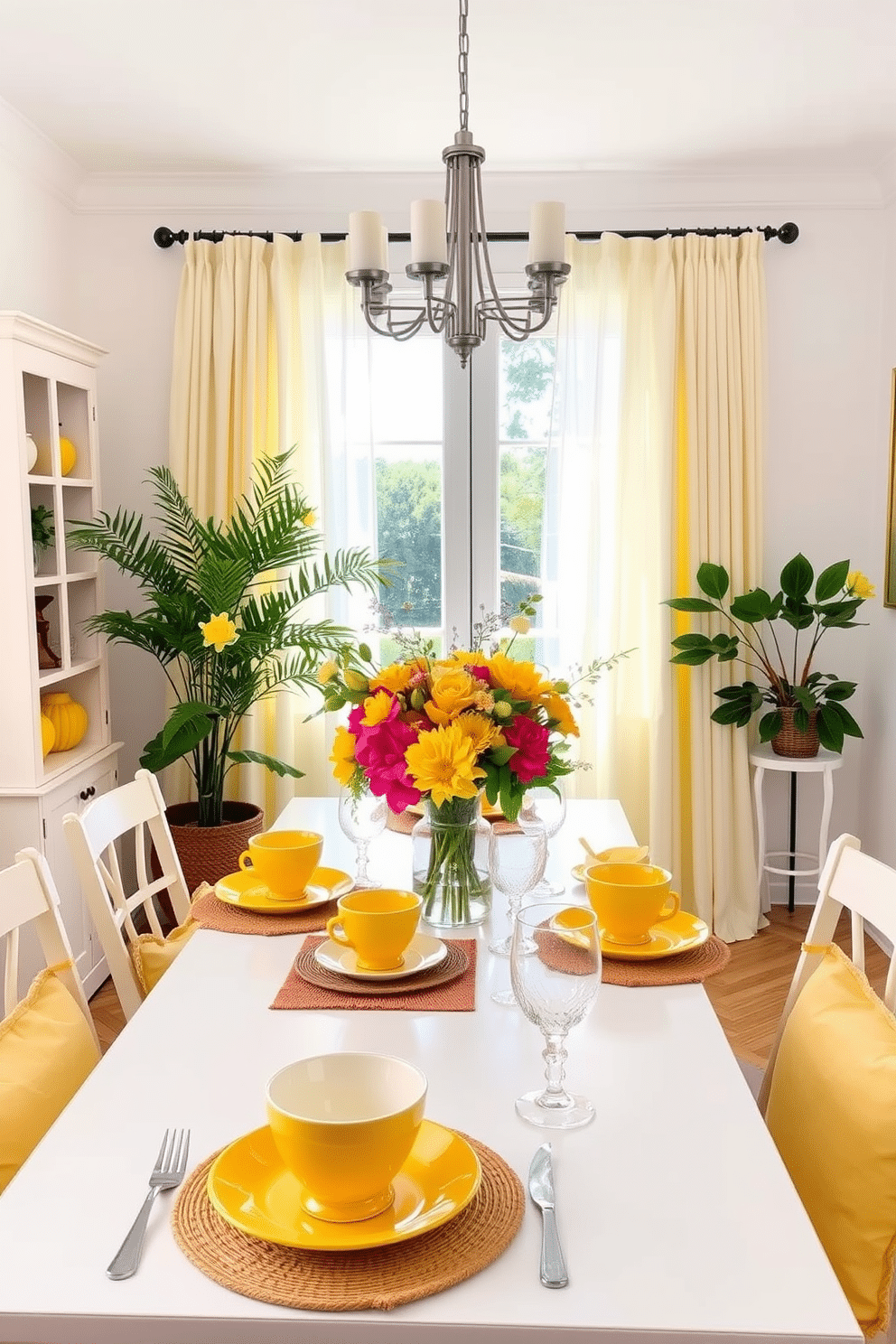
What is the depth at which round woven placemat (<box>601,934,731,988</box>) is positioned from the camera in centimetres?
166

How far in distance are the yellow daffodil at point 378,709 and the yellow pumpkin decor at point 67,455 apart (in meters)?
2.21

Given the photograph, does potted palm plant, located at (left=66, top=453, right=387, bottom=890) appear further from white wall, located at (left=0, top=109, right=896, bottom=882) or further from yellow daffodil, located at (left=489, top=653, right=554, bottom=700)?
yellow daffodil, located at (left=489, top=653, right=554, bottom=700)

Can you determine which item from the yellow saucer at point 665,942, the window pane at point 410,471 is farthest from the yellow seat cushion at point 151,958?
the window pane at point 410,471

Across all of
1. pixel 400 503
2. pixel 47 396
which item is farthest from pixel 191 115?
pixel 400 503

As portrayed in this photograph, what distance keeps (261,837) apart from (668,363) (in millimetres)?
2697

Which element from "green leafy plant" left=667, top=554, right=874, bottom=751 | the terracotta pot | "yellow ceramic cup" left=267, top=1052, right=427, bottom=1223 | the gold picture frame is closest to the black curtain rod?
the gold picture frame

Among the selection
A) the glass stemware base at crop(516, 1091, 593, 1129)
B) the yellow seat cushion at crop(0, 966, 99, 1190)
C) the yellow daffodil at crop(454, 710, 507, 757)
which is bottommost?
the yellow seat cushion at crop(0, 966, 99, 1190)

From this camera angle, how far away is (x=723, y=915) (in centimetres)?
422

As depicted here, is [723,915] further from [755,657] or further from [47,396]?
[47,396]

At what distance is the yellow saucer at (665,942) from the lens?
5.67 feet

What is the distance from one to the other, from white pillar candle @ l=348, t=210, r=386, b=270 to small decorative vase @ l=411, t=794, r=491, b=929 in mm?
1083

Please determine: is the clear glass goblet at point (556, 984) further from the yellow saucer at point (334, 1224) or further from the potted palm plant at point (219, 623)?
the potted palm plant at point (219, 623)

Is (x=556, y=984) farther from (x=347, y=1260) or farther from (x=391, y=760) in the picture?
(x=391, y=760)

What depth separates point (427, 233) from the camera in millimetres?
2189
